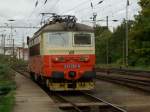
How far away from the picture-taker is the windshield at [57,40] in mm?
22719

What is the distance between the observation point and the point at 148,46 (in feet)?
216

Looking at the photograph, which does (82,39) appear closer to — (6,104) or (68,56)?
(68,56)

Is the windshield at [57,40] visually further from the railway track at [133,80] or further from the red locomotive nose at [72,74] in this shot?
the railway track at [133,80]

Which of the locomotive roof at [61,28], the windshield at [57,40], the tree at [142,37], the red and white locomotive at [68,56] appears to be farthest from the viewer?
the tree at [142,37]

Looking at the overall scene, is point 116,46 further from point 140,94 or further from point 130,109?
point 130,109

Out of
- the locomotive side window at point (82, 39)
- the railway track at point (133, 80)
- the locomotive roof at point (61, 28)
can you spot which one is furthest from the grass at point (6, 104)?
the railway track at point (133, 80)

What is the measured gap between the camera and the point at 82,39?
23047 millimetres

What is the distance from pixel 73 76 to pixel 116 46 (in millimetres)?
65240

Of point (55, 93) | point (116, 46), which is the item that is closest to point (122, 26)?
point (116, 46)

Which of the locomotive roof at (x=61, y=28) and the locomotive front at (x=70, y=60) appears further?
the locomotive roof at (x=61, y=28)

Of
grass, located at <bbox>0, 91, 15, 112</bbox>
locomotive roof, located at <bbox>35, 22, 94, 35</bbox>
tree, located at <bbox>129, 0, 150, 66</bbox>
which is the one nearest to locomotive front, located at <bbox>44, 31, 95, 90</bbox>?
locomotive roof, located at <bbox>35, 22, 94, 35</bbox>

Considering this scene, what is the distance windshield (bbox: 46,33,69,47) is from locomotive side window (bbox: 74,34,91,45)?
424 mm

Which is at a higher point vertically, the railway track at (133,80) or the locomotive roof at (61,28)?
the locomotive roof at (61,28)

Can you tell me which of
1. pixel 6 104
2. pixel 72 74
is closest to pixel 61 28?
pixel 72 74
